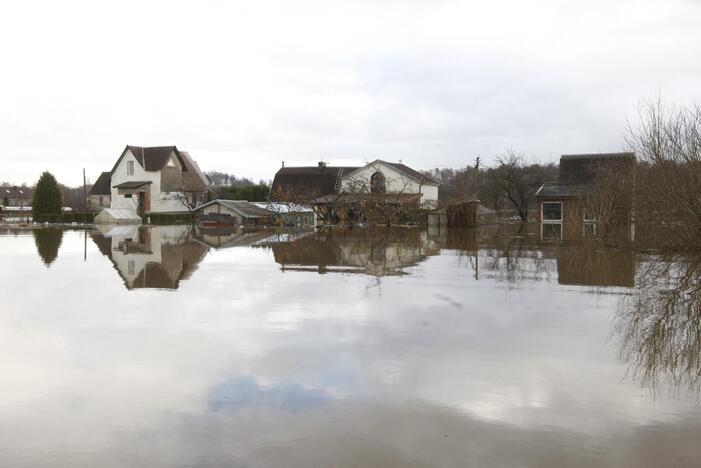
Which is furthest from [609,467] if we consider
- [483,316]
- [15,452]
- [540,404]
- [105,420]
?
[483,316]

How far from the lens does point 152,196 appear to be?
60.8 metres

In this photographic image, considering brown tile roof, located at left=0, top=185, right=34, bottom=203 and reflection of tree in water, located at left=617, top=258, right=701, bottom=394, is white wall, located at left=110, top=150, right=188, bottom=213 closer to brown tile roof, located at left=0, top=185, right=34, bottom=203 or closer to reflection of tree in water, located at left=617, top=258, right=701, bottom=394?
reflection of tree in water, located at left=617, top=258, right=701, bottom=394

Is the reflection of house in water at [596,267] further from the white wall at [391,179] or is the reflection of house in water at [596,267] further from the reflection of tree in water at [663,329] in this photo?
the white wall at [391,179]

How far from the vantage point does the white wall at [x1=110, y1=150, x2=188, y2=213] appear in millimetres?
60375

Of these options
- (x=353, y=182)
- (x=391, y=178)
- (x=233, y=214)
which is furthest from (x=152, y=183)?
(x=391, y=178)

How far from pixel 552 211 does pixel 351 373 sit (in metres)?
41.5

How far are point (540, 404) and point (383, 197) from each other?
38381 mm

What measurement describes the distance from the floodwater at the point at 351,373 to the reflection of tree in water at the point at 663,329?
0.04m

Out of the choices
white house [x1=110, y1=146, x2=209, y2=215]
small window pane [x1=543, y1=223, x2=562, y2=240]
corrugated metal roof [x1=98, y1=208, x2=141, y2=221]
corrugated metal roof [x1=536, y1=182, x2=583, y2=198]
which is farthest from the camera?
white house [x1=110, y1=146, x2=209, y2=215]

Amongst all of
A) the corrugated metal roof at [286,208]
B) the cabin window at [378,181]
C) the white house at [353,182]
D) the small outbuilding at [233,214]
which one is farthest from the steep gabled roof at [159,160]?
the cabin window at [378,181]

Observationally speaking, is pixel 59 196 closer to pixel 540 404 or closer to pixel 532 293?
pixel 532 293

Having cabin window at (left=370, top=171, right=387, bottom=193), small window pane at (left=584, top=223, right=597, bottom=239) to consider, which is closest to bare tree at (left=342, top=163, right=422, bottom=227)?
cabin window at (left=370, top=171, right=387, bottom=193)

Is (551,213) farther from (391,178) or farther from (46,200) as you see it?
(46,200)

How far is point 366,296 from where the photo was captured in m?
11.2
